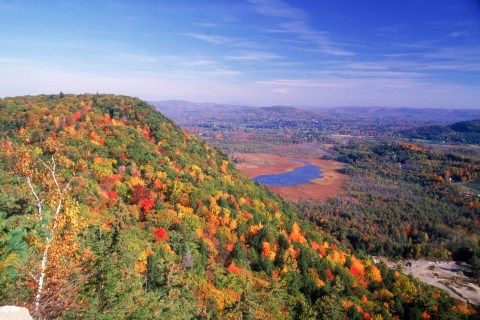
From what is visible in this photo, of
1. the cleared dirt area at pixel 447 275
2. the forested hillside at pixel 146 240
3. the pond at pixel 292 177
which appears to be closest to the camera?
the forested hillside at pixel 146 240

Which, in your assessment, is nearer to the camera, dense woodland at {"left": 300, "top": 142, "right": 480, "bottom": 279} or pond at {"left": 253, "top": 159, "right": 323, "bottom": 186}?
dense woodland at {"left": 300, "top": 142, "right": 480, "bottom": 279}

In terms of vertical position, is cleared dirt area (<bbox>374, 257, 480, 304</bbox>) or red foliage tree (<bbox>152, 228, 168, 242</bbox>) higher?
red foliage tree (<bbox>152, 228, 168, 242</bbox>)

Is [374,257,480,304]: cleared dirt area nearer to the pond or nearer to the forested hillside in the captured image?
the forested hillside

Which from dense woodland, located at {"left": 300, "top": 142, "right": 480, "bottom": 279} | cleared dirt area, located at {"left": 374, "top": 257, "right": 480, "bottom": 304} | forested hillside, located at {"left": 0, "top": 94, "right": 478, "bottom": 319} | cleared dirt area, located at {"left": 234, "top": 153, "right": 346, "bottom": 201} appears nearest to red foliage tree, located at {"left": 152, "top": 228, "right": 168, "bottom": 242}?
forested hillside, located at {"left": 0, "top": 94, "right": 478, "bottom": 319}

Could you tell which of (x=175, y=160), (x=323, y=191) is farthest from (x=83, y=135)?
(x=323, y=191)

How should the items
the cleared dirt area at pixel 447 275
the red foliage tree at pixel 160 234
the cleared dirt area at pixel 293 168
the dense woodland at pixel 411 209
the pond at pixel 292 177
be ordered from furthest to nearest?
the pond at pixel 292 177 → the cleared dirt area at pixel 293 168 → the dense woodland at pixel 411 209 → the cleared dirt area at pixel 447 275 → the red foliage tree at pixel 160 234

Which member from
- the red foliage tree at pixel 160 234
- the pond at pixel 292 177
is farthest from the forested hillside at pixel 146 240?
the pond at pixel 292 177

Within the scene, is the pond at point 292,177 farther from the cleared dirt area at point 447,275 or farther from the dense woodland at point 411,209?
the cleared dirt area at point 447,275
